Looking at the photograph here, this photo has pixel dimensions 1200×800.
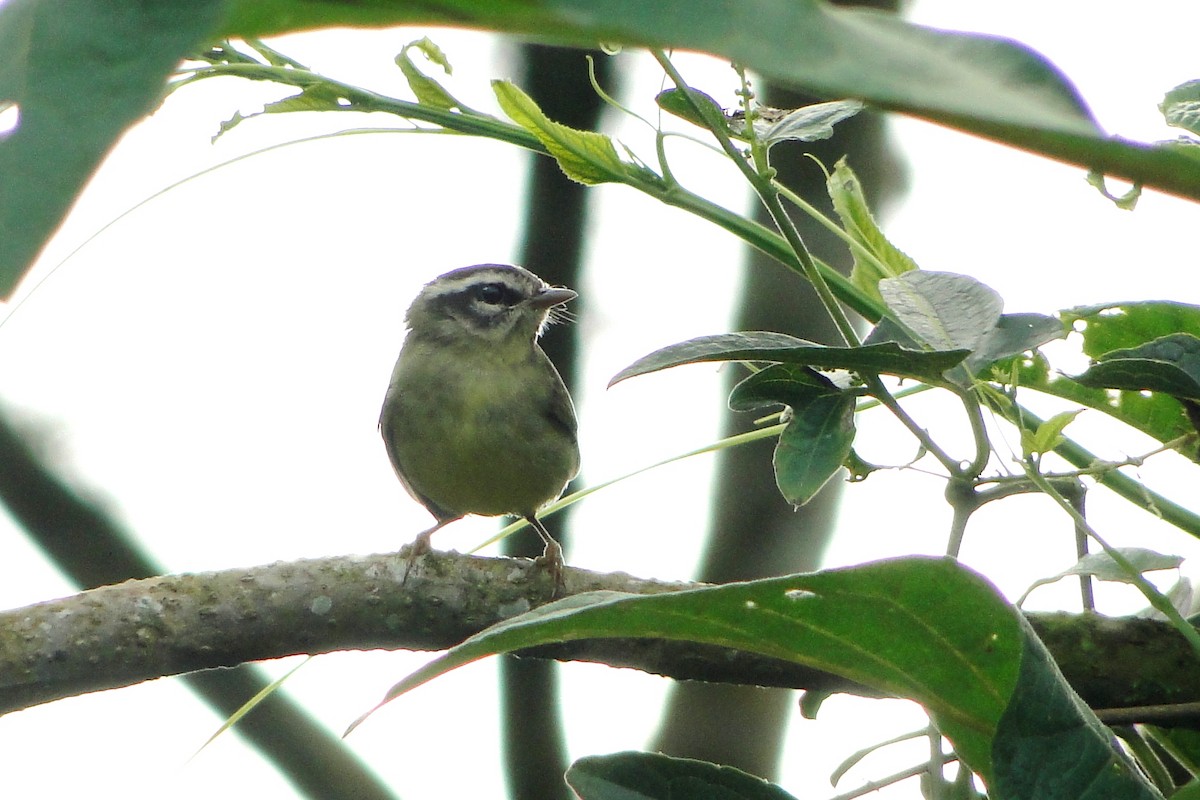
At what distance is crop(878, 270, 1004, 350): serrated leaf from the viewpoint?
1.21 meters

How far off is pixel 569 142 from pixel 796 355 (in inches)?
16.8

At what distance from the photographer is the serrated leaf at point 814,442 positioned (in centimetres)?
135

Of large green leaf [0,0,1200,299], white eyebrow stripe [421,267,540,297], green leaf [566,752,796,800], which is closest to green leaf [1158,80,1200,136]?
green leaf [566,752,796,800]

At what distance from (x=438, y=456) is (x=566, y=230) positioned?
768mm

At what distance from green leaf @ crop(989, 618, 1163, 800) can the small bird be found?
102 inches

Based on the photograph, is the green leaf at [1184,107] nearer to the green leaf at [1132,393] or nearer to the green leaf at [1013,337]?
the green leaf at [1132,393]

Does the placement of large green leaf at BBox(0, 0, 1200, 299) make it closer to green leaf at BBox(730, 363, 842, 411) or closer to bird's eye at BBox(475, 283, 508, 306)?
green leaf at BBox(730, 363, 842, 411)

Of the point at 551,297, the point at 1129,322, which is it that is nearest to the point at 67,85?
the point at 1129,322

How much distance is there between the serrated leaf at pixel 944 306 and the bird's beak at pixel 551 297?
2449 mm

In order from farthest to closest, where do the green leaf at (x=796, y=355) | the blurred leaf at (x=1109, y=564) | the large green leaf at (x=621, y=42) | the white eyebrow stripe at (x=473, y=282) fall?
the white eyebrow stripe at (x=473, y=282), the blurred leaf at (x=1109, y=564), the green leaf at (x=796, y=355), the large green leaf at (x=621, y=42)

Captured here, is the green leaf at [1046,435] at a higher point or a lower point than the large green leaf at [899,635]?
higher

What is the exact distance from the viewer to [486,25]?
0.33 metres

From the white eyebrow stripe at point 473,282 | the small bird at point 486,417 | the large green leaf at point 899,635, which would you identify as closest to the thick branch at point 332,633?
the large green leaf at point 899,635

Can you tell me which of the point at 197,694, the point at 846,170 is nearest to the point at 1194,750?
the point at 846,170
